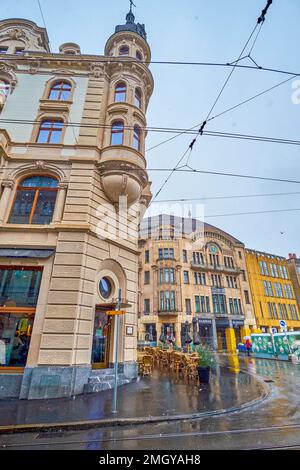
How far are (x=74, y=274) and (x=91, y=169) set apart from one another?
5457 millimetres

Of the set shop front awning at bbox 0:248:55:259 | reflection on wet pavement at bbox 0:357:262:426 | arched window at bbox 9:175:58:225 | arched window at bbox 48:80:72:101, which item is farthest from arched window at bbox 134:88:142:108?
reflection on wet pavement at bbox 0:357:262:426

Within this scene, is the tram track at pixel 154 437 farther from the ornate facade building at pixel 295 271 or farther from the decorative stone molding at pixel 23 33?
the ornate facade building at pixel 295 271

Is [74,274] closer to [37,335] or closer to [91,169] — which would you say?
[37,335]

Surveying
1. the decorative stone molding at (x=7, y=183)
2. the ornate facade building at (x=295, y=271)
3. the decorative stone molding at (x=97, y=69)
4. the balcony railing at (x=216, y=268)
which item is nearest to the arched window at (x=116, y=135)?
the decorative stone molding at (x=97, y=69)

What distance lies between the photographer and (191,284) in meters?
37.8

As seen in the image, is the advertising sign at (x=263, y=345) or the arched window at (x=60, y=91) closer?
the arched window at (x=60, y=91)

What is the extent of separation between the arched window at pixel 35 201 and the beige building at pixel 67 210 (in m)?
0.05

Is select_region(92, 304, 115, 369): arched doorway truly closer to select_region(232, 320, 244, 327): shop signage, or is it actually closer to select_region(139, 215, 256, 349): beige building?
select_region(139, 215, 256, 349): beige building

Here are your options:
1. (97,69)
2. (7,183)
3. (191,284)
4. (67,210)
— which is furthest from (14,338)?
(191,284)

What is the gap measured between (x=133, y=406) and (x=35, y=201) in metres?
9.47

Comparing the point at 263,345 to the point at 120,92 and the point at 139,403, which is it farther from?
the point at 120,92

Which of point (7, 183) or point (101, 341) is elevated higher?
point (7, 183)

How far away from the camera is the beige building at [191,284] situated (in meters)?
34.9
